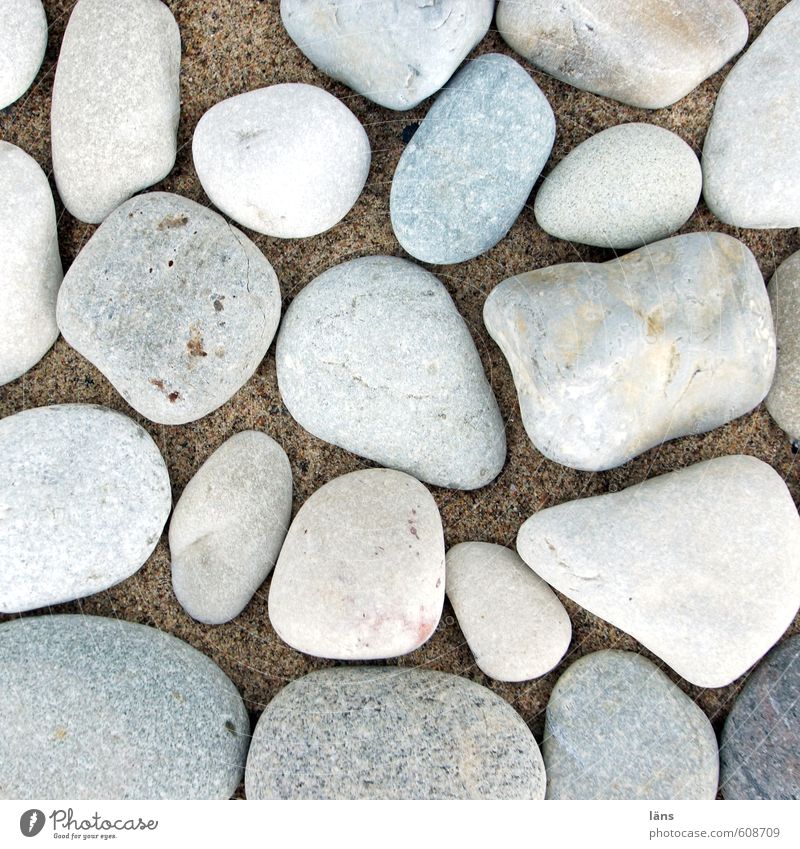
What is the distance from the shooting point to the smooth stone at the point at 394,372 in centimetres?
101

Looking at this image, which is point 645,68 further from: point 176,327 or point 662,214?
point 176,327

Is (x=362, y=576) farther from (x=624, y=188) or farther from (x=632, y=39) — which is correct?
(x=632, y=39)

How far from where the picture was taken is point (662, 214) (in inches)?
39.0

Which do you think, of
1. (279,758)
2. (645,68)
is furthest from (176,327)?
(645,68)

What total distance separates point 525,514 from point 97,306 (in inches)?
28.3

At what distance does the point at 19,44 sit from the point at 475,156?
0.72 meters

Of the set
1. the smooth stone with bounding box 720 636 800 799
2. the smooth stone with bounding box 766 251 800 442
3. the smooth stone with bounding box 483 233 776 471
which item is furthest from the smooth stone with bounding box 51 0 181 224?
the smooth stone with bounding box 720 636 800 799

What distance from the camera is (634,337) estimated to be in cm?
94

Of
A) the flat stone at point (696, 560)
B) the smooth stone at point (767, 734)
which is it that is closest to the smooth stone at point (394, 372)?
the flat stone at point (696, 560)

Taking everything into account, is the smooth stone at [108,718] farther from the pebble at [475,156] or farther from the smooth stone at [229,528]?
the pebble at [475,156]

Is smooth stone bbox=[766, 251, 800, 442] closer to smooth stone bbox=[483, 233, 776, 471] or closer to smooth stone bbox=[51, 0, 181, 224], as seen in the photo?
smooth stone bbox=[483, 233, 776, 471]

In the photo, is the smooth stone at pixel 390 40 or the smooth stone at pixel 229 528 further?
the smooth stone at pixel 229 528

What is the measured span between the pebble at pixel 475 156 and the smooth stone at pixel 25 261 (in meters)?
0.55

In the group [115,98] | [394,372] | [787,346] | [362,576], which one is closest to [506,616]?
[362,576]
